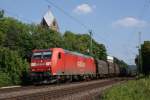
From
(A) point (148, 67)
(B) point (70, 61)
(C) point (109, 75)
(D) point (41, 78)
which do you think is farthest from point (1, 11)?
(A) point (148, 67)

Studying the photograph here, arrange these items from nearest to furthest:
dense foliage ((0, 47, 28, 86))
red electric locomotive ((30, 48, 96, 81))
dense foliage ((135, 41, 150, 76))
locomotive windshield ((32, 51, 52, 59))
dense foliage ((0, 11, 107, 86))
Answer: red electric locomotive ((30, 48, 96, 81)), locomotive windshield ((32, 51, 52, 59)), dense foliage ((0, 47, 28, 86)), dense foliage ((0, 11, 107, 86)), dense foliage ((135, 41, 150, 76))

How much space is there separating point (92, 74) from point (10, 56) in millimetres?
17222

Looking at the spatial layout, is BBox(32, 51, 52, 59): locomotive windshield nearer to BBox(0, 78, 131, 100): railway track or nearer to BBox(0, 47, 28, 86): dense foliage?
BBox(0, 47, 28, 86): dense foliage

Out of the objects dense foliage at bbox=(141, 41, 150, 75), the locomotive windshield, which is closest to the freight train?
the locomotive windshield

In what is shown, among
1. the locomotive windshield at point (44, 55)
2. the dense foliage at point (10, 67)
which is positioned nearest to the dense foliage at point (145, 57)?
the dense foliage at point (10, 67)

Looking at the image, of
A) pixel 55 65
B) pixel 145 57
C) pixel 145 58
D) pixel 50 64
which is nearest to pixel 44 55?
pixel 50 64

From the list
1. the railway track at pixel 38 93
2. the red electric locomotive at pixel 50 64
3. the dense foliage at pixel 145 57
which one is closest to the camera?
the railway track at pixel 38 93

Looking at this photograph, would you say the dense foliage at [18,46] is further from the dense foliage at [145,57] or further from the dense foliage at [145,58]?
the dense foliage at [145,58]

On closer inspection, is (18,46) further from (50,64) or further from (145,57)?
(145,57)

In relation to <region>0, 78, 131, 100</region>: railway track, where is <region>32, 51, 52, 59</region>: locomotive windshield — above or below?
above

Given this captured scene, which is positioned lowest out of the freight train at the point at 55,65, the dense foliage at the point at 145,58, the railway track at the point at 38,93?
the railway track at the point at 38,93

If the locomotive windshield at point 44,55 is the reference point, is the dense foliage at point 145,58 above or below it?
above

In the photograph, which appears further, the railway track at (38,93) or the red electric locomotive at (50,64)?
the red electric locomotive at (50,64)

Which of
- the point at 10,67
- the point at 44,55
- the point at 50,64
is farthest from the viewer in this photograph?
the point at 10,67
